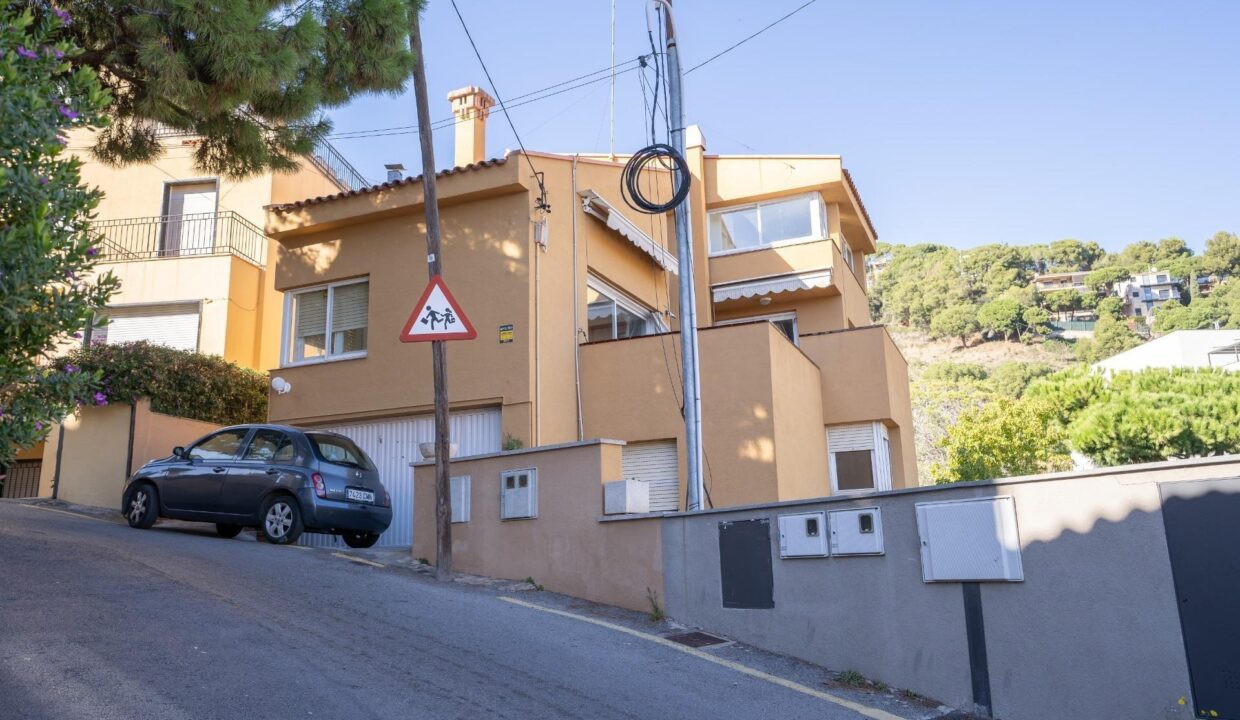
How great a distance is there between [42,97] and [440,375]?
20.0 ft

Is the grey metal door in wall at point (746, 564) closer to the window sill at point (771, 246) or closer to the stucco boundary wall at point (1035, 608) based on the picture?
the stucco boundary wall at point (1035, 608)

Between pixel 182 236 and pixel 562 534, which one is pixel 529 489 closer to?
pixel 562 534

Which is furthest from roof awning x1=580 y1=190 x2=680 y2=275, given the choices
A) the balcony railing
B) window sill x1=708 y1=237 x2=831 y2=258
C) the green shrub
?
the green shrub

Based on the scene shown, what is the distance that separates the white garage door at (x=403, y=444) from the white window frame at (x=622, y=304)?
7.83 ft

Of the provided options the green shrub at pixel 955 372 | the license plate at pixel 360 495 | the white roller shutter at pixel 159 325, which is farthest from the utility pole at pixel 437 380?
the green shrub at pixel 955 372

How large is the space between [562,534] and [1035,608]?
4946mm

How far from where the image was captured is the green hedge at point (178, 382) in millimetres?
15648

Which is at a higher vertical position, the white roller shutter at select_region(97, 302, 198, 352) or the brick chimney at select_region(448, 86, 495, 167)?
the brick chimney at select_region(448, 86, 495, 167)

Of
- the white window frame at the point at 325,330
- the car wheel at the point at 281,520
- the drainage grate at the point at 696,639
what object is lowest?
the drainage grate at the point at 696,639

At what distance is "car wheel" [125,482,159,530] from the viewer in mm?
12852

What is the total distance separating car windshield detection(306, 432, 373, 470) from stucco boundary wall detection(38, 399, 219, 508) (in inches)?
192

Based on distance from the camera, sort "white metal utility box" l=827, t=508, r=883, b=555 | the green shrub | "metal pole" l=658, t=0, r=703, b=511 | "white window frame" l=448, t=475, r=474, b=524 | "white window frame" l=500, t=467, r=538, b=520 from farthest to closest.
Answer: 1. the green shrub
2. "white window frame" l=448, t=475, r=474, b=524
3. "white window frame" l=500, t=467, r=538, b=520
4. "metal pole" l=658, t=0, r=703, b=511
5. "white metal utility box" l=827, t=508, r=883, b=555

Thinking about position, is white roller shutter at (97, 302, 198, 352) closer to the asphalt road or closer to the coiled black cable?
the asphalt road

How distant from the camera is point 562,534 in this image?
1028cm
